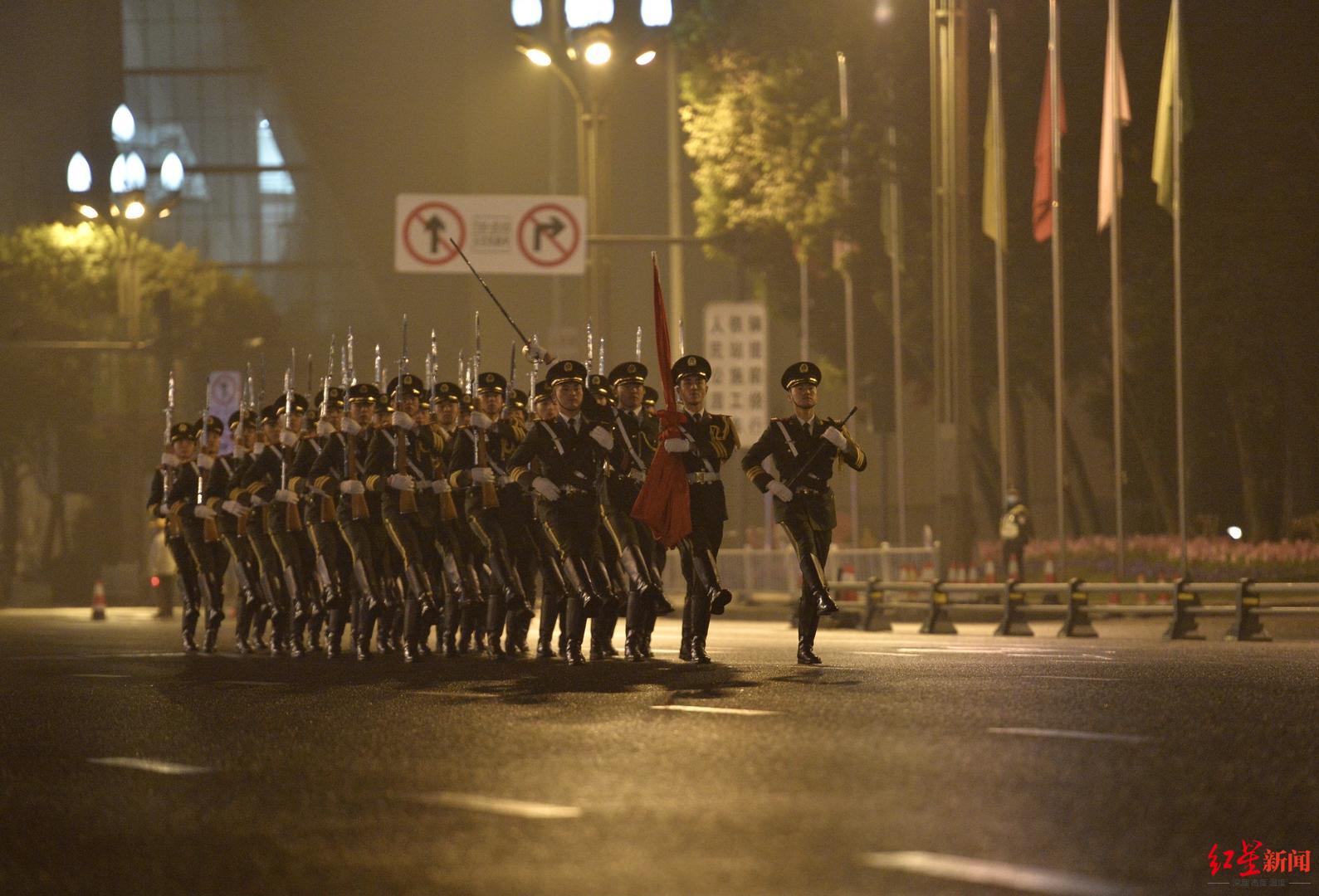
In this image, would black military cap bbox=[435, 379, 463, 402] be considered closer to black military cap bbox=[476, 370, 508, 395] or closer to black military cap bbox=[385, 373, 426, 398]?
black military cap bbox=[385, 373, 426, 398]

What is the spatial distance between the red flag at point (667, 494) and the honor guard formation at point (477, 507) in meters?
0.03

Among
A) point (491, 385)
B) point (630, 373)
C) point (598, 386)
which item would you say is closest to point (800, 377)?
point (630, 373)

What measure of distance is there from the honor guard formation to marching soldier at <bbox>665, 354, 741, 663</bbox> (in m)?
0.01

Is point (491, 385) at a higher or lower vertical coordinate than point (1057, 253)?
lower

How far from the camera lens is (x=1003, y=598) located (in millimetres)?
25062

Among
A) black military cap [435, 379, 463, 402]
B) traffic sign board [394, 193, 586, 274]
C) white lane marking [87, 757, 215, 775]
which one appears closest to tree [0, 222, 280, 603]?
traffic sign board [394, 193, 586, 274]

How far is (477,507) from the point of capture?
59.6 feet

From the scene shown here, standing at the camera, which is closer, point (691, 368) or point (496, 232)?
point (691, 368)

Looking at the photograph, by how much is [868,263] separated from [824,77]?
130 inches

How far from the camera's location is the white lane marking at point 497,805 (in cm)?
783

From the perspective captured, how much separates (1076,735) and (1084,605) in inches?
573

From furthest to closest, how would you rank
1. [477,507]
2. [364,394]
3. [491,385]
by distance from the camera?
[364,394]
[491,385]
[477,507]

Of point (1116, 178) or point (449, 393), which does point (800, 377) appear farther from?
point (1116, 178)

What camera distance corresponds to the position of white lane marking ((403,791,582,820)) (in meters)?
7.83
